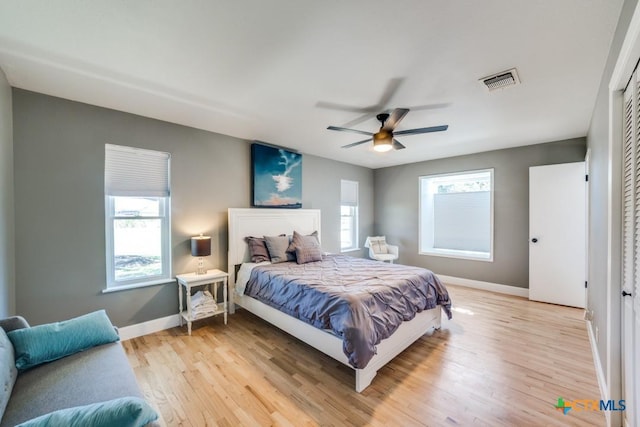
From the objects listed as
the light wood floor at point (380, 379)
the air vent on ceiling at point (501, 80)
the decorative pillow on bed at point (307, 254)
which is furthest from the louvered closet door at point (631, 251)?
the decorative pillow on bed at point (307, 254)

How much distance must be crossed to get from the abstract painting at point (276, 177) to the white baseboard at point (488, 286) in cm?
343

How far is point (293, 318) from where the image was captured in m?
2.61

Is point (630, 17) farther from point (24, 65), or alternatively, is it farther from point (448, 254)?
point (448, 254)

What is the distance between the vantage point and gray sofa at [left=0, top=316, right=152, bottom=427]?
116cm

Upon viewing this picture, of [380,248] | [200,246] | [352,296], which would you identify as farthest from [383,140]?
[380,248]

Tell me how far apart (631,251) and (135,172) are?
14.3 ft

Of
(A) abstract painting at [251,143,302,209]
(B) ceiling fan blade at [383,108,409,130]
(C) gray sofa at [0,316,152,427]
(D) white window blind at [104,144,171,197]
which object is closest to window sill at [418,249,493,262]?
(A) abstract painting at [251,143,302,209]

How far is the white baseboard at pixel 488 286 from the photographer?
14.2 feet

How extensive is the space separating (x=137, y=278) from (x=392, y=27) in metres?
3.61

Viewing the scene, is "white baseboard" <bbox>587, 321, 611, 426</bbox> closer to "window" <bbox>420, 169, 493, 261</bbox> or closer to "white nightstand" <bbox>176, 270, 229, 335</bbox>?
"window" <bbox>420, 169, 493, 261</bbox>

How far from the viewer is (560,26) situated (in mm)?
1596

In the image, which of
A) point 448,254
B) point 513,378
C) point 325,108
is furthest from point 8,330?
point 448,254

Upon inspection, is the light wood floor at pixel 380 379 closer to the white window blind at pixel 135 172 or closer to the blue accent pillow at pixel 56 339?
the blue accent pillow at pixel 56 339

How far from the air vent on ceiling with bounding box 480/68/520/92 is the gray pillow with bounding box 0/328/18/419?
365cm
